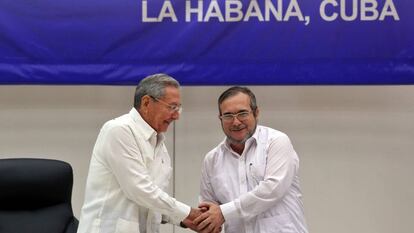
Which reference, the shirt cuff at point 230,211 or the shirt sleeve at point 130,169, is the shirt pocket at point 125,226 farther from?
the shirt cuff at point 230,211

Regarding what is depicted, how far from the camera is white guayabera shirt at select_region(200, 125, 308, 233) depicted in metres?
2.24

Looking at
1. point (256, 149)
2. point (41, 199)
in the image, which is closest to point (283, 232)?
point (256, 149)

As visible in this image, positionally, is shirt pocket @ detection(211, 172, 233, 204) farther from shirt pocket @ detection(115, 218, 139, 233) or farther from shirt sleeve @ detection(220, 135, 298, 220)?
shirt pocket @ detection(115, 218, 139, 233)

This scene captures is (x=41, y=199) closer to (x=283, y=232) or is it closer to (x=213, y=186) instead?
(x=213, y=186)

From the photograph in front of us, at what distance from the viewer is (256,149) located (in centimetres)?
236

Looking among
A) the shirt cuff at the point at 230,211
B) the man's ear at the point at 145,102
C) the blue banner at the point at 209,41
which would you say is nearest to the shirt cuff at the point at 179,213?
the shirt cuff at the point at 230,211

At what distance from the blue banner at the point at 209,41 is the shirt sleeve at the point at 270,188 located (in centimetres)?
71

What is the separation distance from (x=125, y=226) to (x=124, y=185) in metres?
0.16

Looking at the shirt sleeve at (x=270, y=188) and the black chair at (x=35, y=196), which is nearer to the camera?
the shirt sleeve at (x=270, y=188)

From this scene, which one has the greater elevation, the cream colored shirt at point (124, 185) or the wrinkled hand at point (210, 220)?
the cream colored shirt at point (124, 185)

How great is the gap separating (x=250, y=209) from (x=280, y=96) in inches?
46.6

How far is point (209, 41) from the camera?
116 inches

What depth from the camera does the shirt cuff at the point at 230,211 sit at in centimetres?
226

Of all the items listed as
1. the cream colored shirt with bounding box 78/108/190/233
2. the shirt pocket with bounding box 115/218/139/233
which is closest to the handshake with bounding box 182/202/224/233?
the cream colored shirt with bounding box 78/108/190/233
